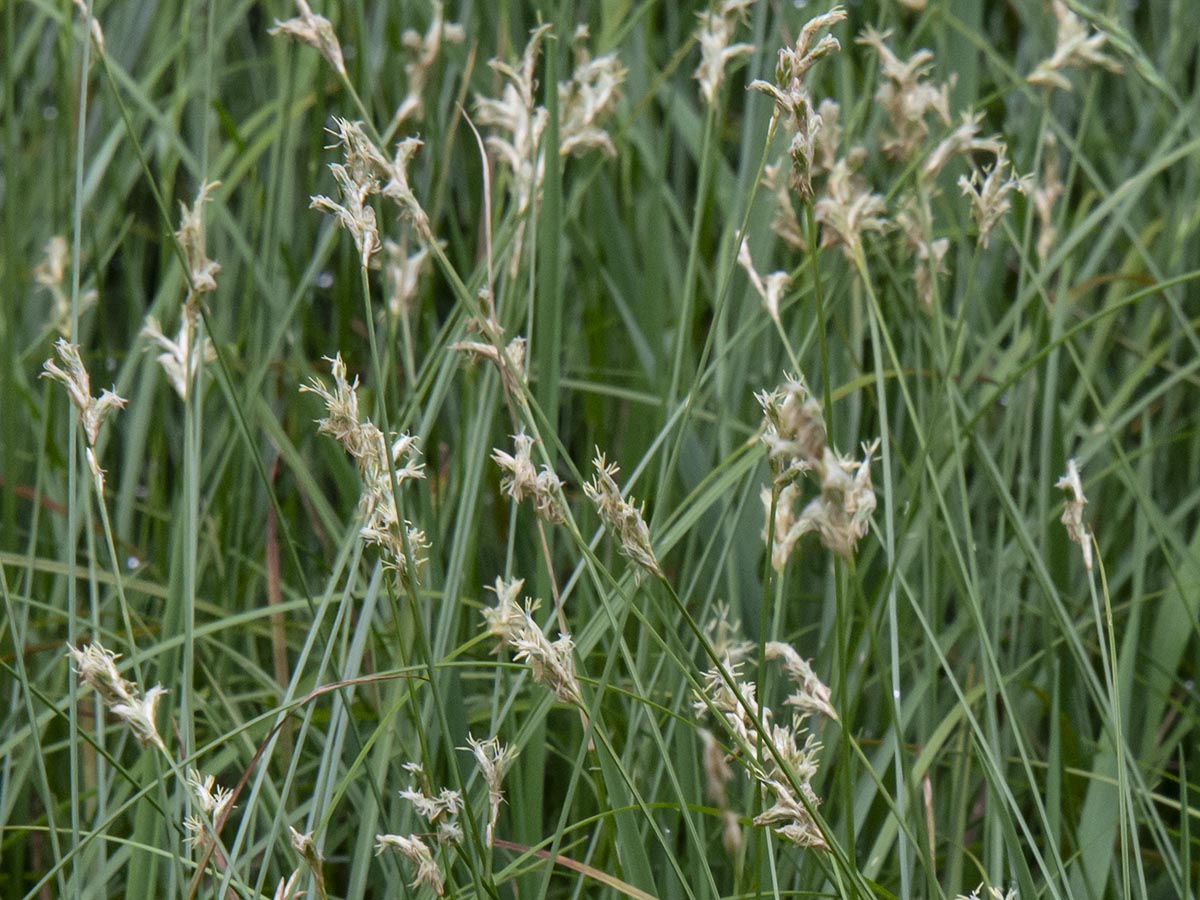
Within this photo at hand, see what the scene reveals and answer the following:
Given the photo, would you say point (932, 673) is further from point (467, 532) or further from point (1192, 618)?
point (467, 532)

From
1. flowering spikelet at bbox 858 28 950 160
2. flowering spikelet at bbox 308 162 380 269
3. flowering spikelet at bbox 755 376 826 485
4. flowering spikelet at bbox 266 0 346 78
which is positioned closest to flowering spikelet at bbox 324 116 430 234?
flowering spikelet at bbox 308 162 380 269

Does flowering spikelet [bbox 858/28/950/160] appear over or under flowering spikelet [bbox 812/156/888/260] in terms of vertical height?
over

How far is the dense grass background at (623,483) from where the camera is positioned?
2.91 feet

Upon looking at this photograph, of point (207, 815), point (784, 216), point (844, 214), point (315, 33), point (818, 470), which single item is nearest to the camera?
point (818, 470)

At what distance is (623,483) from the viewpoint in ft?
4.42

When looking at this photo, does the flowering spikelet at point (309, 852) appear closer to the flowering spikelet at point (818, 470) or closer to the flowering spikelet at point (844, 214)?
the flowering spikelet at point (818, 470)

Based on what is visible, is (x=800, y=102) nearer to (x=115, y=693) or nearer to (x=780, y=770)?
(x=780, y=770)

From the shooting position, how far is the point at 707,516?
1.28 m

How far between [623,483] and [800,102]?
76cm

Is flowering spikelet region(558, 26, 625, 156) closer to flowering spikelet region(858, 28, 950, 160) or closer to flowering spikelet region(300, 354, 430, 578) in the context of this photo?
flowering spikelet region(858, 28, 950, 160)

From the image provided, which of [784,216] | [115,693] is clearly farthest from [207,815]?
[784,216]

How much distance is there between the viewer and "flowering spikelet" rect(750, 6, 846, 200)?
61cm

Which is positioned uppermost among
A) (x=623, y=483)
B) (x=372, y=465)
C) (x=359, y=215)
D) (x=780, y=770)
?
(x=359, y=215)

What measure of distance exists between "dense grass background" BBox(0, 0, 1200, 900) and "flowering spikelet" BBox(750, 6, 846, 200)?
76mm
